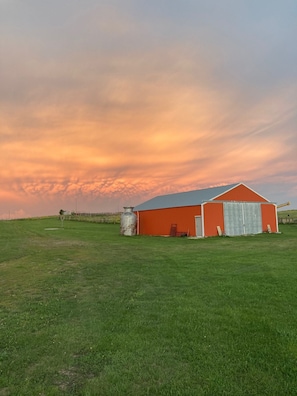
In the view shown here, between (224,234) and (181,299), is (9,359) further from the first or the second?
(224,234)

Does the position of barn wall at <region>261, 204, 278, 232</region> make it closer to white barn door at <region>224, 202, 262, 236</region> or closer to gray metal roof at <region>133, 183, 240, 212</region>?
white barn door at <region>224, 202, 262, 236</region>

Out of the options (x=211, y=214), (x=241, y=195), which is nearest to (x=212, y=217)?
(x=211, y=214)

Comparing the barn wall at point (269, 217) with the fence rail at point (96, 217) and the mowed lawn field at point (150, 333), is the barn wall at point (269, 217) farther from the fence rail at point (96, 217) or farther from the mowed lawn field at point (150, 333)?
the fence rail at point (96, 217)

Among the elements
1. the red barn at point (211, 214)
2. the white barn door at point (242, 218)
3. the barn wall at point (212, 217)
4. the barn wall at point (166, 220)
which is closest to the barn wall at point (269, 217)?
the red barn at point (211, 214)

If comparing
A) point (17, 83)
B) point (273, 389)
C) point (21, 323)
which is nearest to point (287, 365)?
point (273, 389)

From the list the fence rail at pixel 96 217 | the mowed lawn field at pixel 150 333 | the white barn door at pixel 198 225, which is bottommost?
Result: the mowed lawn field at pixel 150 333

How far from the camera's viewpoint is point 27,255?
16.8 m

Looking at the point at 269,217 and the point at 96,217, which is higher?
the point at 96,217

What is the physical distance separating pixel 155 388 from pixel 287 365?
1882mm

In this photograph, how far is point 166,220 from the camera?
3350 cm

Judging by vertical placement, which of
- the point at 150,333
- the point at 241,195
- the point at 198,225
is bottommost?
the point at 150,333

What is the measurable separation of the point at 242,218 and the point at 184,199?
6288 mm

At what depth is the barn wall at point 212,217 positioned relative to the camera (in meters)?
29.4

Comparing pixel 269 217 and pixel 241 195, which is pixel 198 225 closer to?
pixel 241 195
